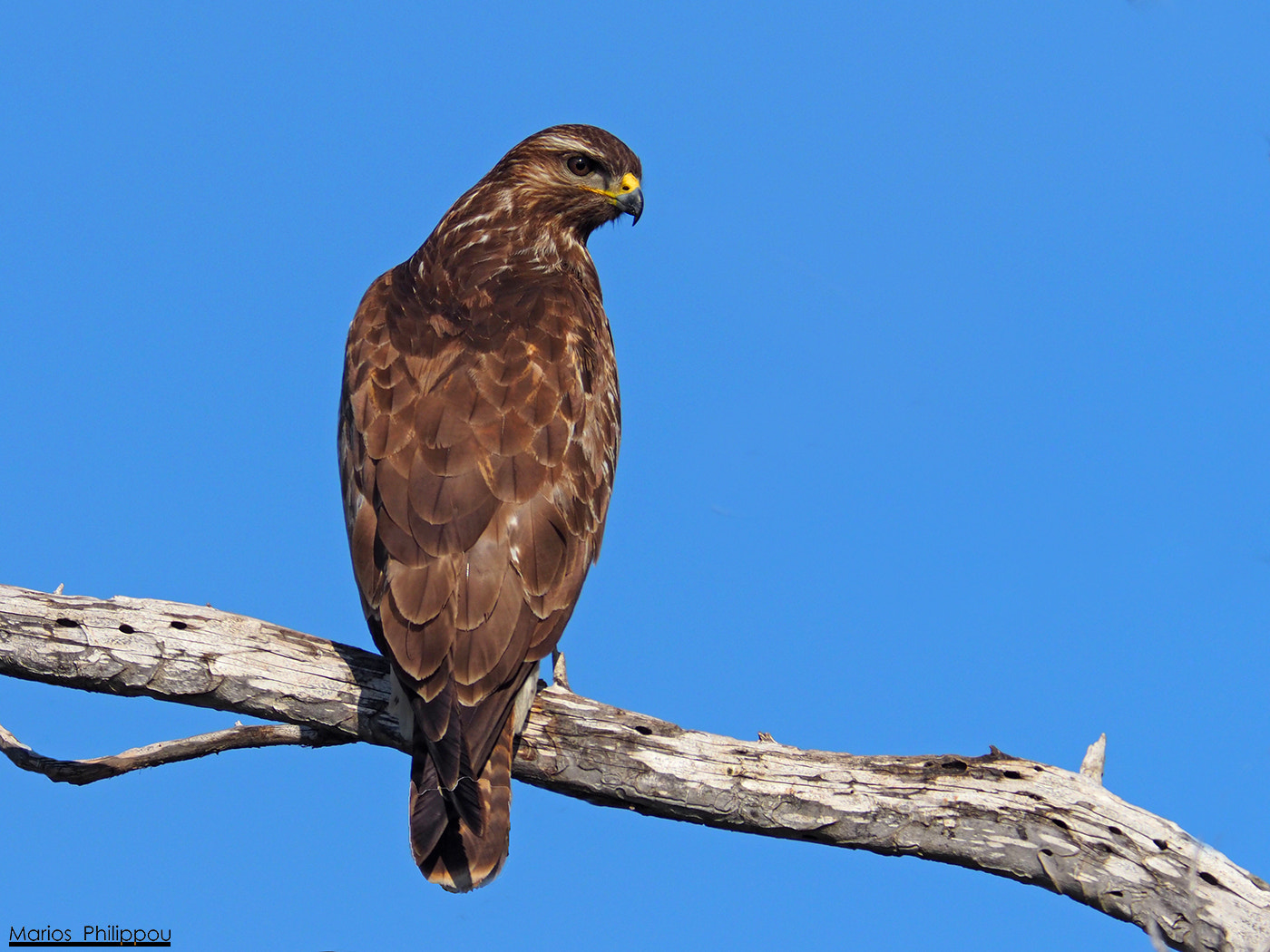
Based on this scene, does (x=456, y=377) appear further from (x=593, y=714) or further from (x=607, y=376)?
(x=593, y=714)

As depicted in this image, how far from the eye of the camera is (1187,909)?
4.58m

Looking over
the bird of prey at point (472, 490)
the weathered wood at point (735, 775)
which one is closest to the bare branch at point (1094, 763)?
the weathered wood at point (735, 775)

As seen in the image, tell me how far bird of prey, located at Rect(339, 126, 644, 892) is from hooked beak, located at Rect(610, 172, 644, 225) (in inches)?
23.1

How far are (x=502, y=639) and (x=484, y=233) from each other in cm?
304

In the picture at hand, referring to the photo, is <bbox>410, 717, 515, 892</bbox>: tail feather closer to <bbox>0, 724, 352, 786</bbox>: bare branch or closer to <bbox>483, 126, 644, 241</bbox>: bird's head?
<bbox>0, 724, 352, 786</bbox>: bare branch

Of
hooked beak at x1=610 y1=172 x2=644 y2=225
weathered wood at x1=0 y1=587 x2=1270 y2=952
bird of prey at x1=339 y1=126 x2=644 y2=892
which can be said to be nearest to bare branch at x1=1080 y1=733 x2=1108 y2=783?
weathered wood at x1=0 y1=587 x2=1270 y2=952

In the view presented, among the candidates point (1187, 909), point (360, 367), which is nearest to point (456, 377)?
point (360, 367)

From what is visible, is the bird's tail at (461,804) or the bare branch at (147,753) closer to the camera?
the bird's tail at (461,804)

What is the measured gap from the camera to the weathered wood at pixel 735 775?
4609 millimetres

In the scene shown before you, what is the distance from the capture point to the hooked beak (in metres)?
7.20

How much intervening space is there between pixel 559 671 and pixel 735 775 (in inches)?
40.5

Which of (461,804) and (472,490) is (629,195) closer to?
(472,490)

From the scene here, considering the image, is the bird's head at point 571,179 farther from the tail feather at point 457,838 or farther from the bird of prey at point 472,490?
the tail feather at point 457,838

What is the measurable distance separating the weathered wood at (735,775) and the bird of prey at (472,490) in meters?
0.31
